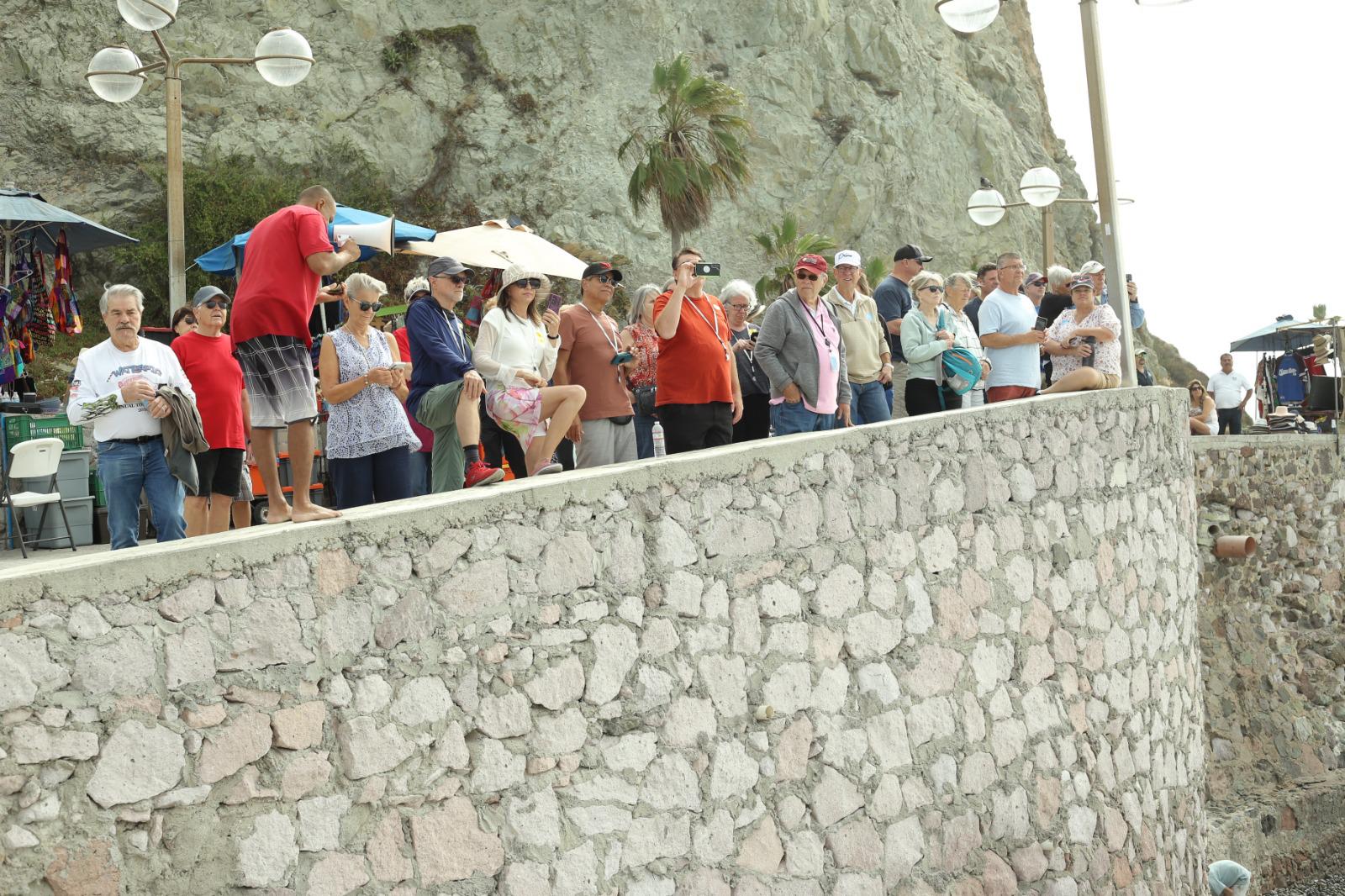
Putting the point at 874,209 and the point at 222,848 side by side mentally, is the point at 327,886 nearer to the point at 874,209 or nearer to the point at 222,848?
the point at 222,848

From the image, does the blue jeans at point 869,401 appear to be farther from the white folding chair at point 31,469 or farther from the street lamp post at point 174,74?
the white folding chair at point 31,469

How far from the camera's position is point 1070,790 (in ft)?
23.5

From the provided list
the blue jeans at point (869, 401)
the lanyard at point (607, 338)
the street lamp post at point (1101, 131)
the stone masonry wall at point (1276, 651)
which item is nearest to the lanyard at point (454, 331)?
the lanyard at point (607, 338)

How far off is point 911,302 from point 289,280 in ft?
16.8

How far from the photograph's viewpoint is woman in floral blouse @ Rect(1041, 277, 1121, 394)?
28.7ft

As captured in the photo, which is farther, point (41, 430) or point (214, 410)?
point (41, 430)

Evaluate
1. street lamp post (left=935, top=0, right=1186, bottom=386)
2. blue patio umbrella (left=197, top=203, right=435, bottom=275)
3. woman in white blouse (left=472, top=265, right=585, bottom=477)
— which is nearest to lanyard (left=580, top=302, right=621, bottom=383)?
woman in white blouse (left=472, top=265, right=585, bottom=477)

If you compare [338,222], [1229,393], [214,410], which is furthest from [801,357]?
[1229,393]

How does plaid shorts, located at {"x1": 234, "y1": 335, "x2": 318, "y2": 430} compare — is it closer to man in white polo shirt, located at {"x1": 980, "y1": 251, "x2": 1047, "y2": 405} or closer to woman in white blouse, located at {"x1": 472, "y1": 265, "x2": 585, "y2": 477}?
woman in white blouse, located at {"x1": 472, "y1": 265, "x2": 585, "y2": 477}

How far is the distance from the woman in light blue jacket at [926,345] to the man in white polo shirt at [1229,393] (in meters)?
11.9

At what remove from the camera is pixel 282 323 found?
5.04 m

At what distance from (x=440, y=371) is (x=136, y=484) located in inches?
59.9

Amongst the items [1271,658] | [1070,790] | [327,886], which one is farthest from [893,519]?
[1271,658]

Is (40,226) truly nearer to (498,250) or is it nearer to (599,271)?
(498,250)
